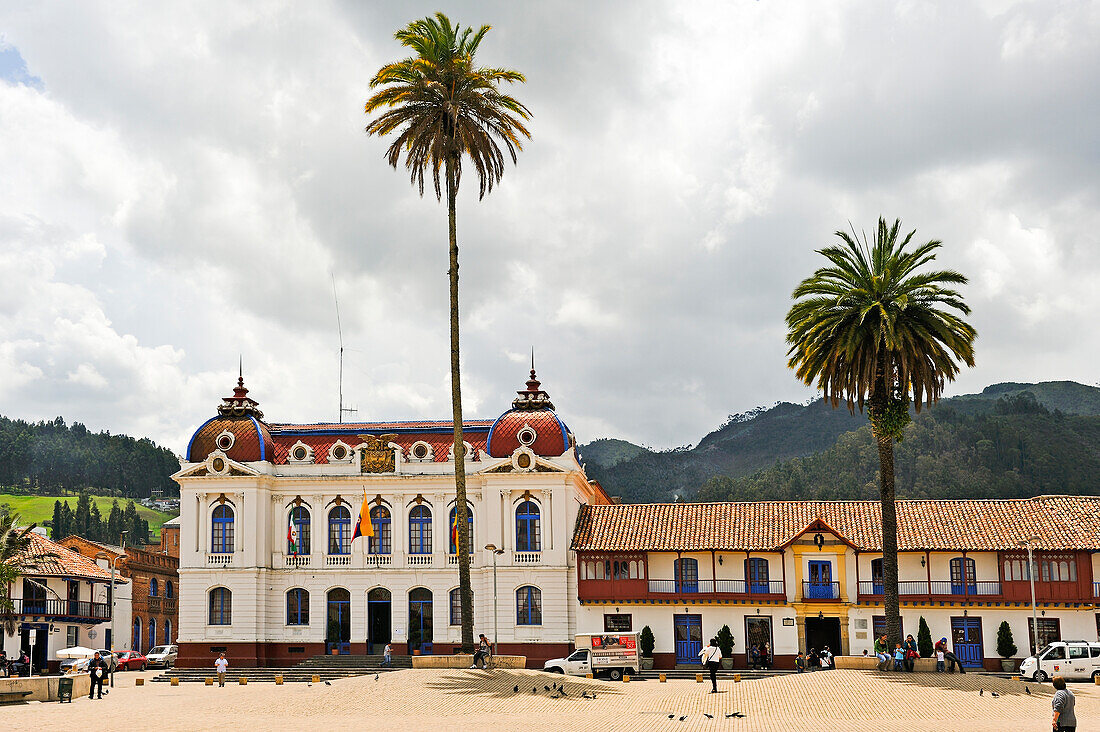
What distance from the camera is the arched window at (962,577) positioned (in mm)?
61531

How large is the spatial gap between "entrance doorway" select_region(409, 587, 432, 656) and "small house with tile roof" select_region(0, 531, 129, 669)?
20.4 metres

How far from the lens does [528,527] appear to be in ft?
222

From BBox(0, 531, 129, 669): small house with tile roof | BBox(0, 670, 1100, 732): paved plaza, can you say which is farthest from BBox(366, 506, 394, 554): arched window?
BBox(0, 670, 1100, 732): paved plaza

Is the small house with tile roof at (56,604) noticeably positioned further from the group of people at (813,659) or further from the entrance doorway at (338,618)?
the group of people at (813,659)

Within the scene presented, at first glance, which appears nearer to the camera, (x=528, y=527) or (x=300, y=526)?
(x=528, y=527)

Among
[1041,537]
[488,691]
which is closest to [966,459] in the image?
[1041,537]

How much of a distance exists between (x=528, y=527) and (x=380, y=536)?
8617 millimetres

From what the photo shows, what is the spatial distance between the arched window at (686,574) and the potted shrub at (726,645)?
2895 mm

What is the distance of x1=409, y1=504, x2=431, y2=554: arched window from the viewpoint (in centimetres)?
6938

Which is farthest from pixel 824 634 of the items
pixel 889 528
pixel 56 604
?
pixel 56 604

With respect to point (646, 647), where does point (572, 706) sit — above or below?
above

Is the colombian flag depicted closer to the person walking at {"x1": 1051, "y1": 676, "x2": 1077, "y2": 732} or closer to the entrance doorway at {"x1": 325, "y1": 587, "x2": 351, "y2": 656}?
the entrance doorway at {"x1": 325, "y1": 587, "x2": 351, "y2": 656}

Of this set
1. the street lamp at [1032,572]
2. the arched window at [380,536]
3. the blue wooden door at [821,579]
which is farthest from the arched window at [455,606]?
the street lamp at [1032,572]

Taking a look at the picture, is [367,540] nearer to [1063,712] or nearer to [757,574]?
[757,574]
